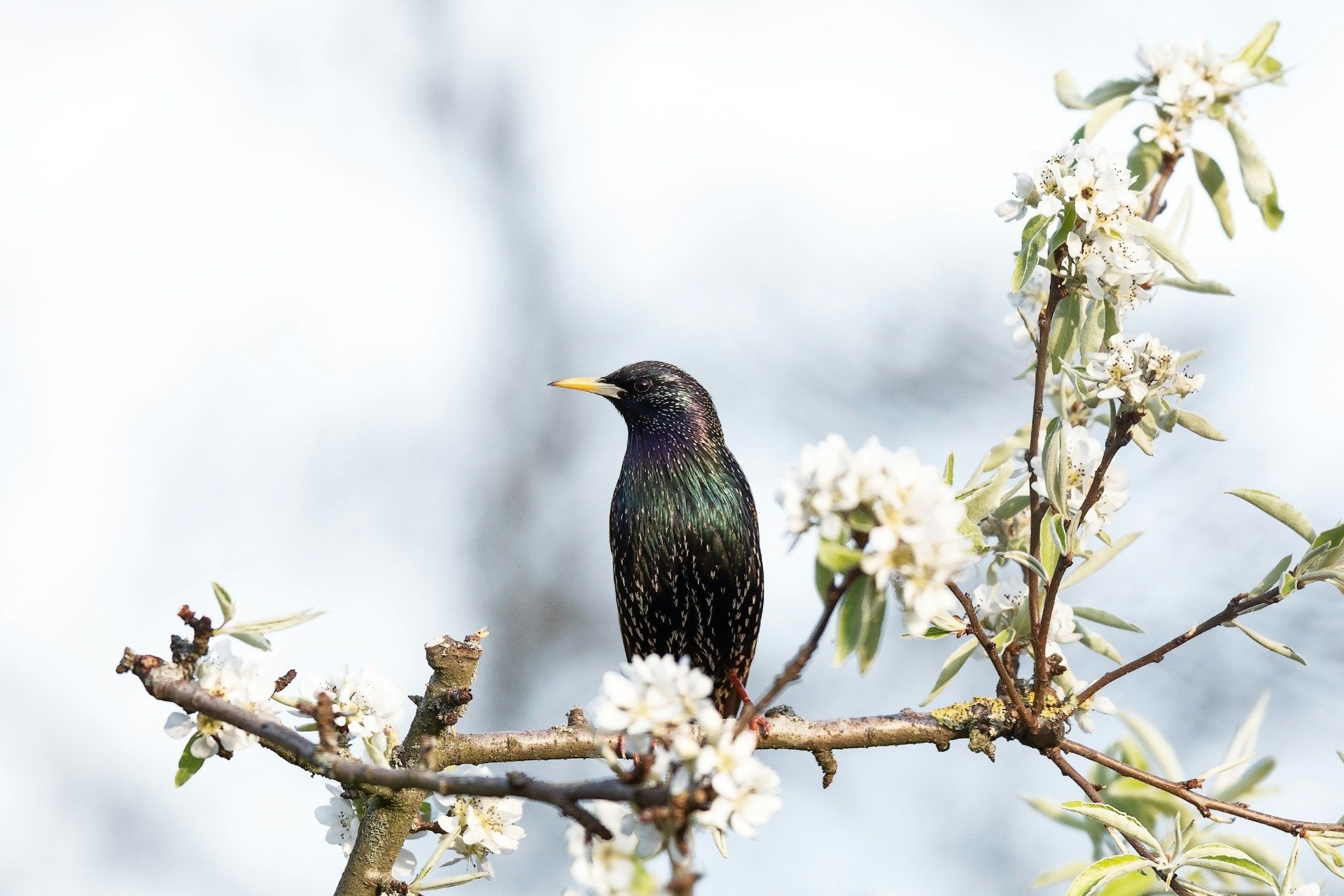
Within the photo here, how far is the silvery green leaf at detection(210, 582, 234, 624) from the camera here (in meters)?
1.55

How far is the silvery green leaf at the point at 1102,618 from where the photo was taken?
2.38 metres

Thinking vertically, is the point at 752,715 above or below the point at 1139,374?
below

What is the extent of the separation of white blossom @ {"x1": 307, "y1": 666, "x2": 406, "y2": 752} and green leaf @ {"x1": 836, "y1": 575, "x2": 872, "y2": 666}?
0.93 meters

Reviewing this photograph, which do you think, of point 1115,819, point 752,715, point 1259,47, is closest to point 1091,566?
point 1115,819

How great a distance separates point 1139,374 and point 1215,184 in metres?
0.90

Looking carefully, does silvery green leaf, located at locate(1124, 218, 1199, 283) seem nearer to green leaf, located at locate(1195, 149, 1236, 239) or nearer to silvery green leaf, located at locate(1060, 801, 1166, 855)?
green leaf, located at locate(1195, 149, 1236, 239)

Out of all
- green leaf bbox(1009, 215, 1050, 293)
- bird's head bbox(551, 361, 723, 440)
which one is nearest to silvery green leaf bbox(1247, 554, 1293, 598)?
green leaf bbox(1009, 215, 1050, 293)

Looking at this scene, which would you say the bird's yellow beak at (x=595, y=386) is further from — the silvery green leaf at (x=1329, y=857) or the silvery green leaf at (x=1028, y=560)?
the silvery green leaf at (x=1329, y=857)

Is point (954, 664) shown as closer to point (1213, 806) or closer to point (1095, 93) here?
point (1213, 806)

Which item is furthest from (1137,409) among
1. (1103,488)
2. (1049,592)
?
(1049,592)

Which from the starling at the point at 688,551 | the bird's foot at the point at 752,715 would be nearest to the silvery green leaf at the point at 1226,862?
the bird's foot at the point at 752,715

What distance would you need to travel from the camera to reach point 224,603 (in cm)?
157

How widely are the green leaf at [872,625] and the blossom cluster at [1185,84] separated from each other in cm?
165

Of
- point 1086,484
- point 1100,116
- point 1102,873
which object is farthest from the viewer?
point 1100,116
